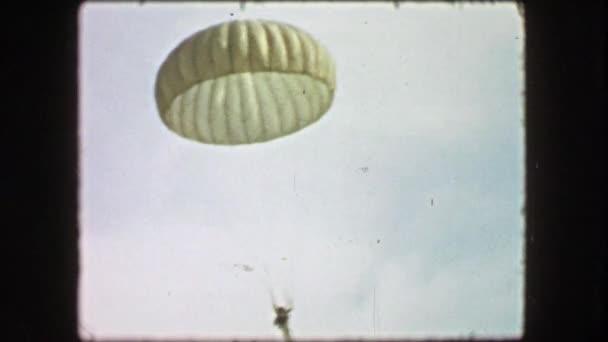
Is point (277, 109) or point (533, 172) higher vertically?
point (277, 109)

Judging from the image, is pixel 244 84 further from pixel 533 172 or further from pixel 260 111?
pixel 533 172

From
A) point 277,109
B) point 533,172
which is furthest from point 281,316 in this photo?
point 533,172

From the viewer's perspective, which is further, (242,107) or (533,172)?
(242,107)

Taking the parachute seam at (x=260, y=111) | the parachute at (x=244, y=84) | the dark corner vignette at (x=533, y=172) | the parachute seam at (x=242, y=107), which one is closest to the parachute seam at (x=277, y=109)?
the parachute at (x=244, y=84)

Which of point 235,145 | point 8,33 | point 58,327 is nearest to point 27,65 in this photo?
point 8,33

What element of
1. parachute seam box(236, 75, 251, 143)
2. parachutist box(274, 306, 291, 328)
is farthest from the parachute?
parachutist box(274, 306, 291, 328)

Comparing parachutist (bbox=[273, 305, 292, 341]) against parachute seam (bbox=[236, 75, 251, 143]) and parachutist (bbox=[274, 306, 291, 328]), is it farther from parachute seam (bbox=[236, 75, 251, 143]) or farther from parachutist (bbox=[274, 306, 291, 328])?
parachute seam (bbox=[236, 75, 251, 143])

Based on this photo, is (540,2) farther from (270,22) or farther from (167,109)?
(167,109)
